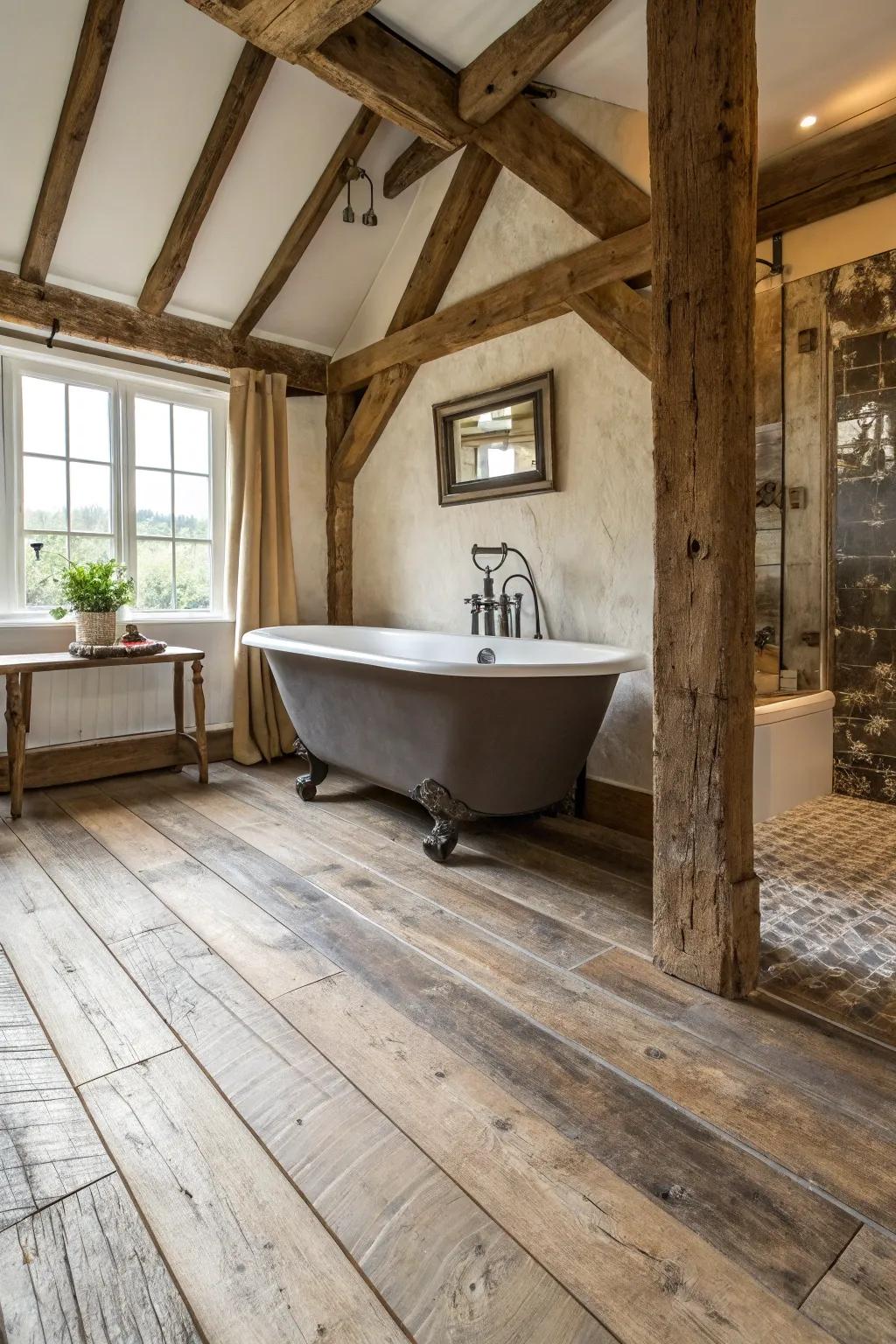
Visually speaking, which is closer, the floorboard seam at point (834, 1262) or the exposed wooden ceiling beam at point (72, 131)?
the floorboard seam at point (834, 1262)

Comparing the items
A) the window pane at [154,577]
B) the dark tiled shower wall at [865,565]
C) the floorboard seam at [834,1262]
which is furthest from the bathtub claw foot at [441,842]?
the window pane at [154,577]

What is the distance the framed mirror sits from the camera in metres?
3.13

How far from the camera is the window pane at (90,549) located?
11.9 feet

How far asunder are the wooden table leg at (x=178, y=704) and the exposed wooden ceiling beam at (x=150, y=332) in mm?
1579

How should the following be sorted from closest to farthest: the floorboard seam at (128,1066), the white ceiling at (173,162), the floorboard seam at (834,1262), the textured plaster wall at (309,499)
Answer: the floorboard seam at (834,1262)
the floorboard seam at (128,1066)
the white ceiling at (173,162)
the textured plaster wall at (309,499)

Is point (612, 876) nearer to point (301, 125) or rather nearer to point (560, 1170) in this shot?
point (560, 1170)

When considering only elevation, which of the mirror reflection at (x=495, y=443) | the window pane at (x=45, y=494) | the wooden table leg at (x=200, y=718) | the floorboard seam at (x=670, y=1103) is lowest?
the floorboard seam at (x=670, y=1103)

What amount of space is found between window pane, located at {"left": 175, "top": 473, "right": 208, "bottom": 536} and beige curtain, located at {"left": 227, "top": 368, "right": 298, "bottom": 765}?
25cm

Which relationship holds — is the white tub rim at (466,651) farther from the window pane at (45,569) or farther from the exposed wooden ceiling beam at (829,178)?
the exposed wooden ceiling beam at (829,178)

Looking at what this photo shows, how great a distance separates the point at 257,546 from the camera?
12.9ft

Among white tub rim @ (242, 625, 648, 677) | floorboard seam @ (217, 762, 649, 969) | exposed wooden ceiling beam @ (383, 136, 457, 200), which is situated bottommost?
floorboard seam @ (217, 762, 649, 969)

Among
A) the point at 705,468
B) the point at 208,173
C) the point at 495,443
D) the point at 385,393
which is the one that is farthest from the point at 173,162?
the point at 705,468

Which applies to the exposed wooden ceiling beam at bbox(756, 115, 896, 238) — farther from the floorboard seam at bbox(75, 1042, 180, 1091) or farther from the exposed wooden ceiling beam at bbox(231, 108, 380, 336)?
the floorboard seam at bbox(75, 1042, 180, 1091)

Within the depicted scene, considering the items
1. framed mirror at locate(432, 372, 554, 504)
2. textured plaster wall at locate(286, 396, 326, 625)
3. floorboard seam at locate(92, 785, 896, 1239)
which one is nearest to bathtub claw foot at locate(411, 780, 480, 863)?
floorboard seam at locate(92, 785, 896, 1239)
